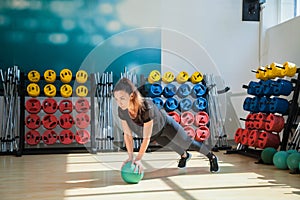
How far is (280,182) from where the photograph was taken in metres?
3.55

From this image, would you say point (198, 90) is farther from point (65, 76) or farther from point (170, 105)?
point (65, 76)

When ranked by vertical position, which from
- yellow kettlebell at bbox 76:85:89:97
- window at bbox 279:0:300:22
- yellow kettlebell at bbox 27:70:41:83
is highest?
window at bbox 279:0:300:22

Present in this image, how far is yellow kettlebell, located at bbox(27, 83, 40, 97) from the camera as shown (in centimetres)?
535

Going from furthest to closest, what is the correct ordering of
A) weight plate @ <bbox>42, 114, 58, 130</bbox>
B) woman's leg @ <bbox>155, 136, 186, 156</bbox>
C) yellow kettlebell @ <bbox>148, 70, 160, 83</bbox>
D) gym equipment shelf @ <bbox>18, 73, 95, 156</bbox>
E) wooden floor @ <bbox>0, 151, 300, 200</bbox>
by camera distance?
yellow kettlebell @ <bbox>148, 70, 160, 83</bbox> → weight plate @ <bbox>42, 114, 58, 130</bbox> → gym equipment shelf @ <bbox>18, 73, 95, 156</bbox> → woman's leg @ <bbox>155, 136, 186, 156</bbox> → wooden floor @ <bbox>0, 151, 300, 200</bbox>

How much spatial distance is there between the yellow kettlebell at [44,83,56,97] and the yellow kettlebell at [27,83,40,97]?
0.11m

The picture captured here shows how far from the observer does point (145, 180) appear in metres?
3.60

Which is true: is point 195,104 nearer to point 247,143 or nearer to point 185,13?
point 247,143

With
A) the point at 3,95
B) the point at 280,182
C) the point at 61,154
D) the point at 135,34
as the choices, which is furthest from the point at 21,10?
the point at 280,182

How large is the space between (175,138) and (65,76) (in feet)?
7.80

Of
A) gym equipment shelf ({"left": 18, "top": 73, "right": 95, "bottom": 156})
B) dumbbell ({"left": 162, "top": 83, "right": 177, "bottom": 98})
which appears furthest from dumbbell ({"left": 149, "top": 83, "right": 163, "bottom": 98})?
gym equipment shelf ({"left": 18, "top": 73, "right": 95, "bottom": 156})

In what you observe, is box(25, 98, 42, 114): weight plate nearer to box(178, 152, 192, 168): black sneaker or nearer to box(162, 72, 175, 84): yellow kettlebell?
box(162, 72, 175, 84): yellow kettlebell

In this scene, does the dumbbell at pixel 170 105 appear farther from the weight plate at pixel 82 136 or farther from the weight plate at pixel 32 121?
the weight plate at pixel 32 121

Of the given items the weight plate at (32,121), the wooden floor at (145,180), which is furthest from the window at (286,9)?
the weight plate at (32,121)

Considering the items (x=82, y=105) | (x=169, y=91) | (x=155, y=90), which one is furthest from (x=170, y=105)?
(x=82, y=105)
